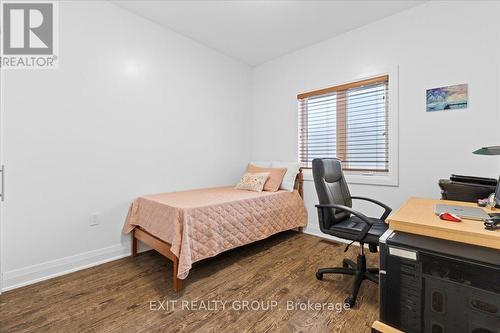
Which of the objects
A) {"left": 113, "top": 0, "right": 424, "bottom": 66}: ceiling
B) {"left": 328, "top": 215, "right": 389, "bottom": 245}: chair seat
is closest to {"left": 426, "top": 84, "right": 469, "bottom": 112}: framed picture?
{"left": 113, "top": 0, "right": 424, "bottom": 66}: ceiling

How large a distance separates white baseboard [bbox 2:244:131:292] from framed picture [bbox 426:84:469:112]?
3.57 m

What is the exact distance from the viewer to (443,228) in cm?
110

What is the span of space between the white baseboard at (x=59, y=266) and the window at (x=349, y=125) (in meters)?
2.66

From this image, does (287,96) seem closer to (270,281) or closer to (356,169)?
(356,169)

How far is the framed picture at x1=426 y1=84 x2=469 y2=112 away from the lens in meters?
2.15

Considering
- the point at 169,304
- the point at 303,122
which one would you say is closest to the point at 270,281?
the point at 169,304

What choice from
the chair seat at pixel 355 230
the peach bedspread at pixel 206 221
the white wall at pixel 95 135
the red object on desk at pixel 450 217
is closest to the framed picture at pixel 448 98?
the chair seat at pixel 355 230

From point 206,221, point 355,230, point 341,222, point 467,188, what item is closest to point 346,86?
point 467,188

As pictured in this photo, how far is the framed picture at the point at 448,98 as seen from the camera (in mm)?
2150

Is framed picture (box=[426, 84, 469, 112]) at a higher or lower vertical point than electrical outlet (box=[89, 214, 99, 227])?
higher

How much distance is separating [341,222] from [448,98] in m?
1.62

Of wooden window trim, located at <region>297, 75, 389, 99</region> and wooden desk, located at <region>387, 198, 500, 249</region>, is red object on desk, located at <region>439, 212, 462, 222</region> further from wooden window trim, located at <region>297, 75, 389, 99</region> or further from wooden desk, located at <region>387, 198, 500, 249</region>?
wooden window trim, located at <region>297, 75, 389, 99</region>

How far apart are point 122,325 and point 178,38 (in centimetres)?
309

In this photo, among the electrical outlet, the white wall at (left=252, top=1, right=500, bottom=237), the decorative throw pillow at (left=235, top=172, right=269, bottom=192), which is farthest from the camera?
the decorative throw pillow at (left=235, top=172, right=269, bottom=192)
